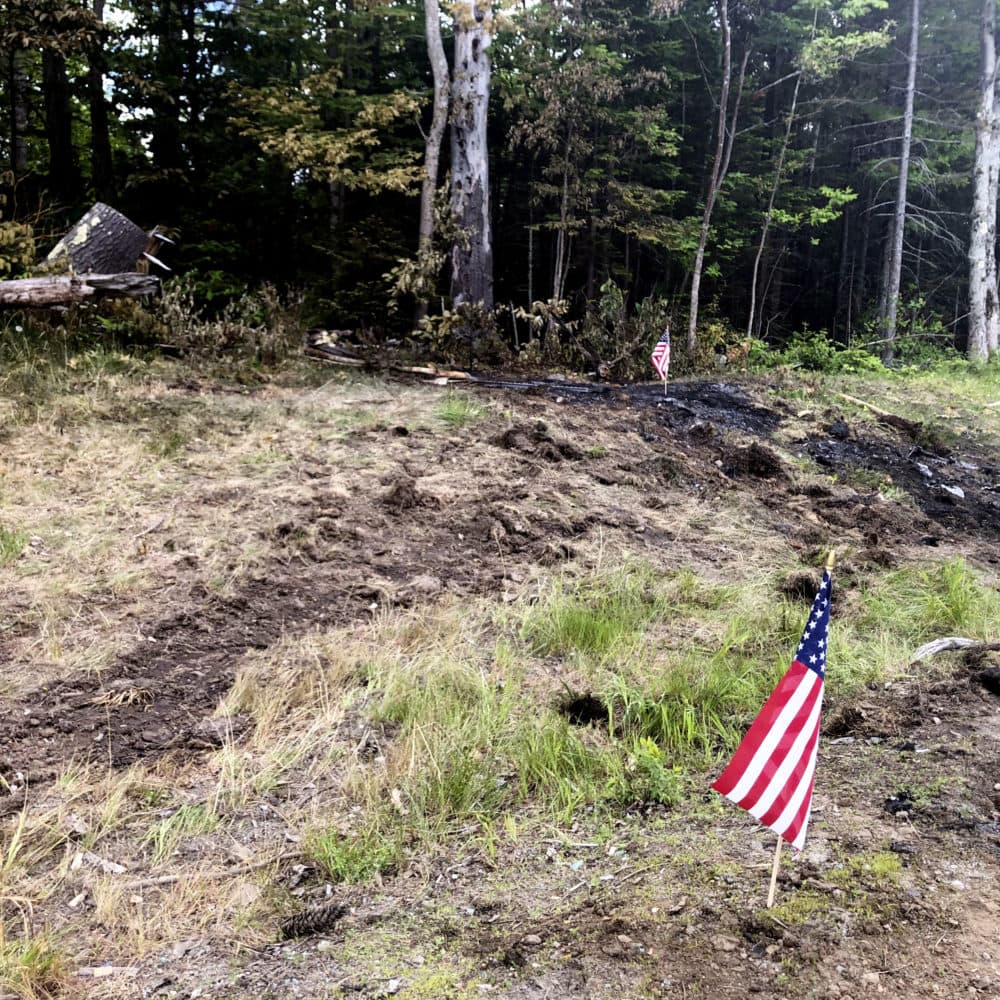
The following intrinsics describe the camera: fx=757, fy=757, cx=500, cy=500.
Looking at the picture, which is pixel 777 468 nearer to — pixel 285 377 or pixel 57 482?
pixel 285 377

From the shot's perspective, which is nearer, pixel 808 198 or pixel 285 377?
pixel 285 377

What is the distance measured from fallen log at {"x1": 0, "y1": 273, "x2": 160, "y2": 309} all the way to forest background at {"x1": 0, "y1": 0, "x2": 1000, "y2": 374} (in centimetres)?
107

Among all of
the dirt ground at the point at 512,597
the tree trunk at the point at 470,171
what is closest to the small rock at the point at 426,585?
the dirt ground at the point at 512,597

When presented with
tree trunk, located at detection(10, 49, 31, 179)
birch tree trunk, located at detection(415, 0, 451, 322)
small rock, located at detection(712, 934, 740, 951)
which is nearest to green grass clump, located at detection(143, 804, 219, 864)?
small rock, located at detection(712, 934, 740, 951)

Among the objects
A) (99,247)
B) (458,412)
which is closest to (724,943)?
(458,412)

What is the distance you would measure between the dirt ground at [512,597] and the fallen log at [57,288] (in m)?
1.07

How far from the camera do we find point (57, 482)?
17.4 feet

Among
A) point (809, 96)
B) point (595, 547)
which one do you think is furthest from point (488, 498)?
point (809, 96)

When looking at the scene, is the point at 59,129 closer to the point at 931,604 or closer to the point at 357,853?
the point at 357,853

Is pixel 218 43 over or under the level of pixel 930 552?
over

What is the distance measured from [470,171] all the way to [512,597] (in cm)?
868

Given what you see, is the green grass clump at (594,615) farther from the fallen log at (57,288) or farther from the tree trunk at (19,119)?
the tree trunk at (19,119)

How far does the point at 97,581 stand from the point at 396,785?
239 cm

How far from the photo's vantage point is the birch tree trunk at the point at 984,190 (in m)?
15.0
